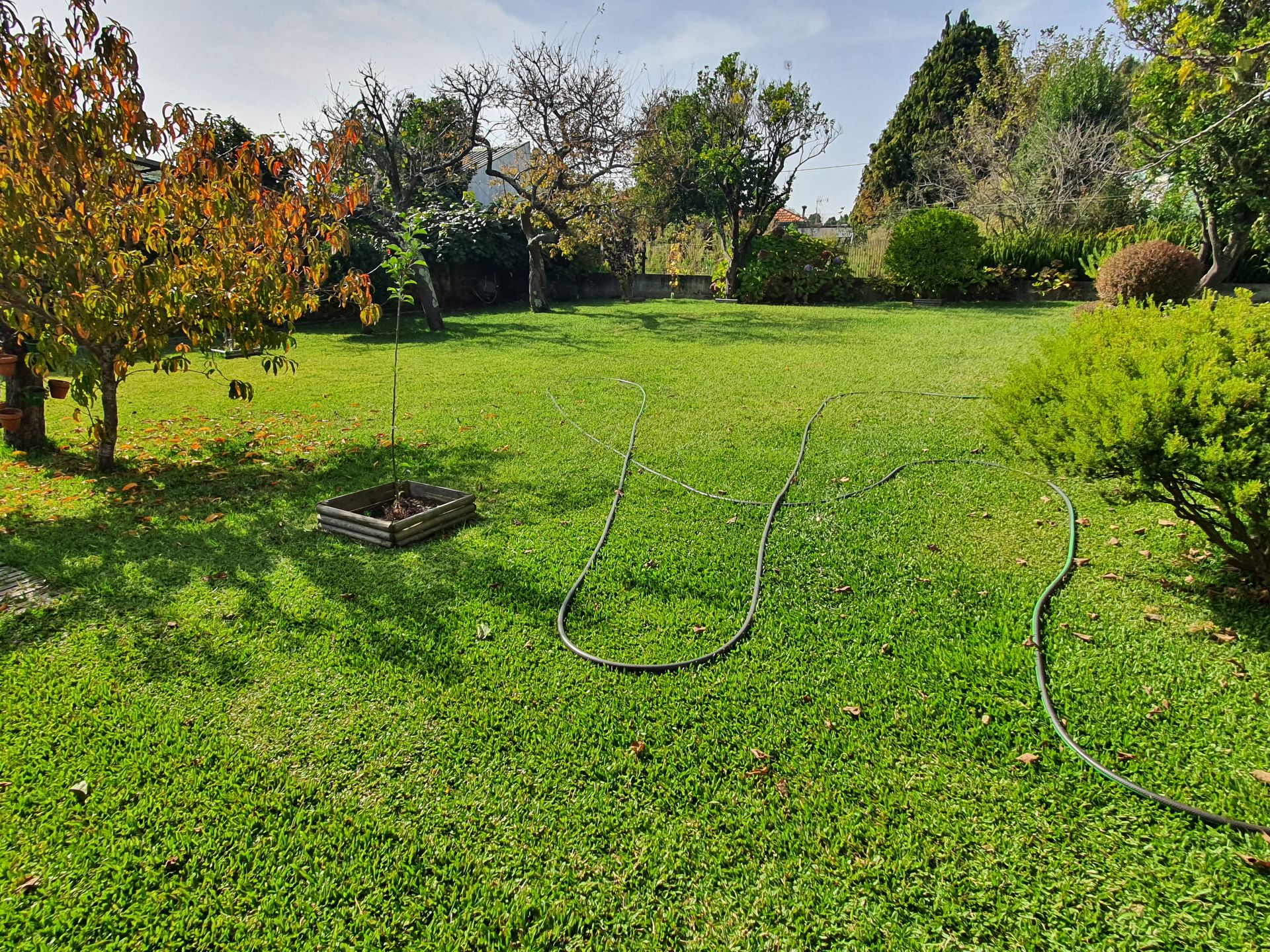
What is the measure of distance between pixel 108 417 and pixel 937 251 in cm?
1604

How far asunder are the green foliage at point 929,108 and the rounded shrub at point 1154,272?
1448 centimetres

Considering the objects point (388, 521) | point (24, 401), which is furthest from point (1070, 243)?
point (24, 401)

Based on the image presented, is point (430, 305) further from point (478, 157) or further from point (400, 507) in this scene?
point (400, 507)

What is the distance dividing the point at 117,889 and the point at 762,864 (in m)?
1.77

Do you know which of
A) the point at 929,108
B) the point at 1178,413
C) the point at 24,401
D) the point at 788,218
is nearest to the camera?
the point at 1178,413

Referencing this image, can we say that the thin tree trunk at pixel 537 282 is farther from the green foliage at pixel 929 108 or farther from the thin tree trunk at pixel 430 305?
the green foliage at pixel 929 108

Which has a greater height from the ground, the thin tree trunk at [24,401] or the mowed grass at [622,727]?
the thin tree trunk at [24,401]

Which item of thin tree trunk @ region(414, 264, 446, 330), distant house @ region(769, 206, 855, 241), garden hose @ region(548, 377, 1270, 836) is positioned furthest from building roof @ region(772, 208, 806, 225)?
garden hose @ region(548, 377, 1270, 836)

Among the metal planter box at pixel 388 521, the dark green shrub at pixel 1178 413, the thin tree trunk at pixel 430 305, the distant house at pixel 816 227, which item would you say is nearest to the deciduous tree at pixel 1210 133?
the dark green shrub at pixel 1178 413

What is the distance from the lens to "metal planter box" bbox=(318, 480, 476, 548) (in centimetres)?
377

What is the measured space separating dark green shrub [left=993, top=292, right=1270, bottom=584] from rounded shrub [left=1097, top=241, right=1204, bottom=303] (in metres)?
10.4

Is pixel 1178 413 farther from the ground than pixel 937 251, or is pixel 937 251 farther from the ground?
pixel 937 251

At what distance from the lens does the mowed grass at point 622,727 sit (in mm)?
1694

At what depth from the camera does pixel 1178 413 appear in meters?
2.45
